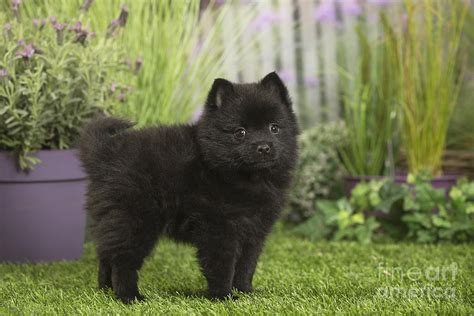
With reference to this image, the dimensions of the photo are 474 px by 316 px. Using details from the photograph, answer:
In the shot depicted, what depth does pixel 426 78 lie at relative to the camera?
409 cm

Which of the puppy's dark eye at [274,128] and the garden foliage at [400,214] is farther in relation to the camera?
the garden foliage at [400,214]

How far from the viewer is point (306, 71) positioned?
6.19m

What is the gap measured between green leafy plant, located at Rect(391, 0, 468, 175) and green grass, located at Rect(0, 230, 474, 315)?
77 cm

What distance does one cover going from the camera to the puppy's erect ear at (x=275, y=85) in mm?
2475

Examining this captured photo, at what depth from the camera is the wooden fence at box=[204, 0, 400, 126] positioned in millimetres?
5773

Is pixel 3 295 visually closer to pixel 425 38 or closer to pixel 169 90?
pixel 169 90

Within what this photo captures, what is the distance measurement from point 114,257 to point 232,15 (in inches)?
115

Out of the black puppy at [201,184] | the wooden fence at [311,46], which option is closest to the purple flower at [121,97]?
the black puppy at [201,184]

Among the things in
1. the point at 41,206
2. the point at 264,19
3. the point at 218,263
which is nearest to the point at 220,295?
the point at 218,263

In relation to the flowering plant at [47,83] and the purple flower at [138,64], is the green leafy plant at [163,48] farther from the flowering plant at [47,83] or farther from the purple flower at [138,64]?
the flowering plant at [47,83]

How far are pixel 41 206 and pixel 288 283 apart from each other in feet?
4.52

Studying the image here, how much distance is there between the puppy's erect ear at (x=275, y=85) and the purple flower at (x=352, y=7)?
3323 millimetres

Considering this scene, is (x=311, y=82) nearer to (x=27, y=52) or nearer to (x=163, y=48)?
(x=163, y=48)

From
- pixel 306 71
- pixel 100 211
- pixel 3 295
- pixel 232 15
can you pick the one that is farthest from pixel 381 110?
pixel 3 295
